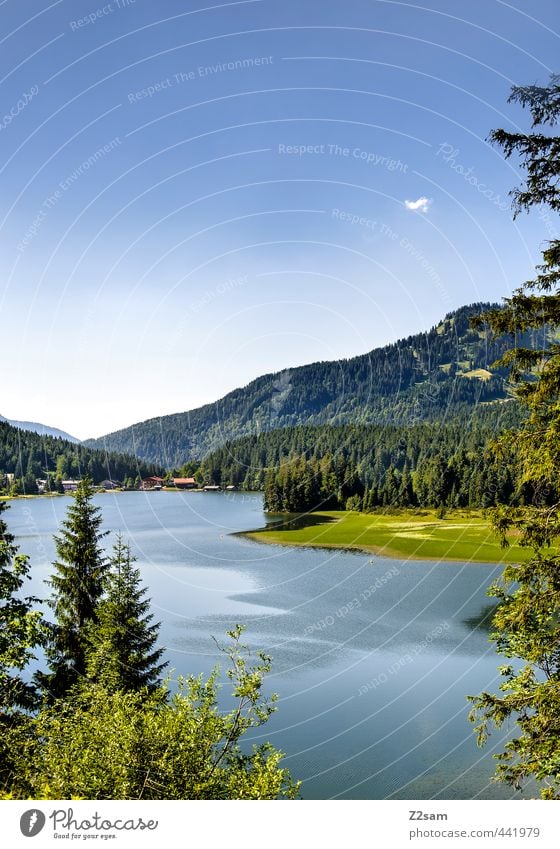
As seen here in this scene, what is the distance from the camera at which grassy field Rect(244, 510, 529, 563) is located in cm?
6888

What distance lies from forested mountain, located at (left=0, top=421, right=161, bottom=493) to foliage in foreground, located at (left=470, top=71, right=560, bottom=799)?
10384 cm

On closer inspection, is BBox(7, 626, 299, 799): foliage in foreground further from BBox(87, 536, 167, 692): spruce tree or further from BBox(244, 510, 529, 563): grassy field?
BBox(244, 510, 529, 563): grassy field

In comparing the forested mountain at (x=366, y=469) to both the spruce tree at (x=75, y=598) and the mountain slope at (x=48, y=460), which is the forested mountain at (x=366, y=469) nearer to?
the mountain slope at (x=48, y=460)

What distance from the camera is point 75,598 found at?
22422 millimetres

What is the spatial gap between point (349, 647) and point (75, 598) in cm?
1863

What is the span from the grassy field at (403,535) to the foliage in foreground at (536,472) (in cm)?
5764

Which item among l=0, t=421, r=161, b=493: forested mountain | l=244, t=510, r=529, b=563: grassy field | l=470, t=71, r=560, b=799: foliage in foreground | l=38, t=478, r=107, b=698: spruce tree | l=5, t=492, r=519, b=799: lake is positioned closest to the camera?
l=470, t=71, r=560, b=799: foliage in foreground

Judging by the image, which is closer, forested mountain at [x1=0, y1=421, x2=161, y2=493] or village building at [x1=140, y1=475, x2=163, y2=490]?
forested mountain at [x1=0, y1=421, x2=161, y2=493]

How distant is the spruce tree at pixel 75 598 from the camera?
21.5 meters

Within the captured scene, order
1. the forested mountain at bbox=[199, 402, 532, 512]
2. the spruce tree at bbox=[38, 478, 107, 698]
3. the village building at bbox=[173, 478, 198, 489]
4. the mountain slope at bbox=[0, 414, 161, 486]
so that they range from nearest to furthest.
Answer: the spruce tree at bbox=[38, 478, 107, 698] → the forested mountain at bbox=[199, 402, 532, 512] → the mountain slope at bbox=[0, 414, 161, 486] → the village building at bbox=[173, 478, 198, 489]

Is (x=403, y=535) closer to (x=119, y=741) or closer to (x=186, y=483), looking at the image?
(x=119, y=741)

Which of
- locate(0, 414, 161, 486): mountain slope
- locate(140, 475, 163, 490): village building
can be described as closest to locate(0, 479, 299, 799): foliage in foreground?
locate(0, 414, 161, 486): mountain slope
